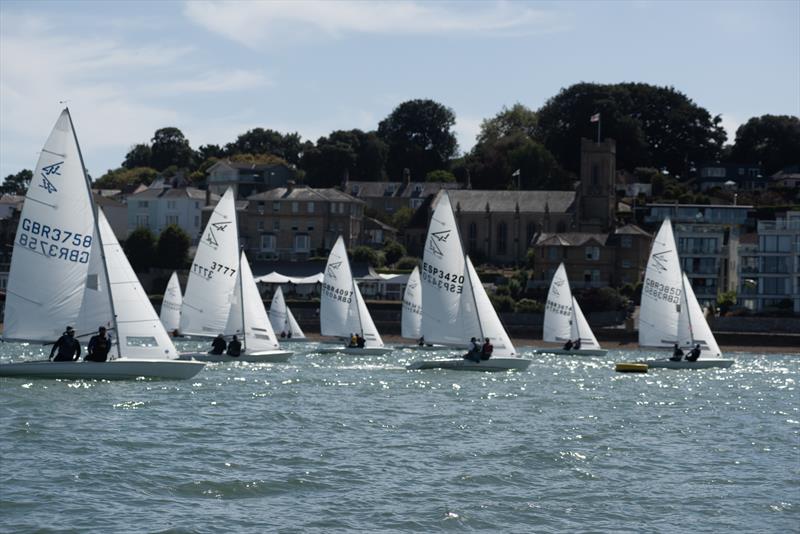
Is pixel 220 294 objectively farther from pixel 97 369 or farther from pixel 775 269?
pixel 775 269

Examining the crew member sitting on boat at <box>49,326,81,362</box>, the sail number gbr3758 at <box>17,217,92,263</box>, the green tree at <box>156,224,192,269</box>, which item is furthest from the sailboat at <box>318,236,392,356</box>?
the green tree at <box>156,224,192,269</box>

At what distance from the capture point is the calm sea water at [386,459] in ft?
64.2

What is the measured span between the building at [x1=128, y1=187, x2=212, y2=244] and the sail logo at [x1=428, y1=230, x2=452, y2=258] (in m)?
76.2

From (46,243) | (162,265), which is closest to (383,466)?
(46,243)

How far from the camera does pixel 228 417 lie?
29.6 m

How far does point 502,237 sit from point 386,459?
318 feet

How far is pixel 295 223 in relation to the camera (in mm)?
115938

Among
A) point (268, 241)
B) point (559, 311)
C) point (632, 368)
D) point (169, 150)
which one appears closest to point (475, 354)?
point (632, 368)

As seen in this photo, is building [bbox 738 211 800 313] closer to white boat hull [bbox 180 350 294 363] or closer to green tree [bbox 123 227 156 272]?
green tree [bbox 123 227 156 272]

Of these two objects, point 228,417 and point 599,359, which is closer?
point 228,417

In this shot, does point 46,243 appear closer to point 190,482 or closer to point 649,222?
point 190,482

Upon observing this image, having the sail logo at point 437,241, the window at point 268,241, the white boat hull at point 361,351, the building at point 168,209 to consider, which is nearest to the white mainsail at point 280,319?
the white boat hull at point 361,351

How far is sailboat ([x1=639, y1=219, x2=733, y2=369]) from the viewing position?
52062 millimetres

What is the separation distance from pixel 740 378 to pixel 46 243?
83.6 feet
